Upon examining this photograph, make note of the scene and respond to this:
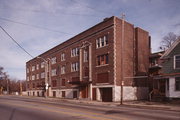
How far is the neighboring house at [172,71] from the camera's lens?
25.5 metres

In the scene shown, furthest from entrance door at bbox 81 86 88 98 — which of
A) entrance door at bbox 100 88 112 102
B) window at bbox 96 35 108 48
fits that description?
window at bbox 96 35 108 48

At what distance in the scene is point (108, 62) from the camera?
1251 inches

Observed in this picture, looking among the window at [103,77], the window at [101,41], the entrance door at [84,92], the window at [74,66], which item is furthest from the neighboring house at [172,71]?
the window at [74,66]

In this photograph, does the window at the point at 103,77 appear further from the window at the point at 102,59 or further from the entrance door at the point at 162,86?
the entrance door at the point at 162,86

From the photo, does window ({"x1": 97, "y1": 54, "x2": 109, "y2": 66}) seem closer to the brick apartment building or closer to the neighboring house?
the brick apartment building

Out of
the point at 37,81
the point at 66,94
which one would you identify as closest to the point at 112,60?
the point at 66,94

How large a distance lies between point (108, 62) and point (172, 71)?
9.73 metres

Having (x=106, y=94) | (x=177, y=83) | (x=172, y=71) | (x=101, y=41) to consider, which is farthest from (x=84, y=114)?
(x=101, y=41)

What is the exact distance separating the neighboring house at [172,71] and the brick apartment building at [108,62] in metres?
6.28

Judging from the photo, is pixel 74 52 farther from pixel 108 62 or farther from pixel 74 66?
pixel 108 62

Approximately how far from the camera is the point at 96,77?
33812 millimetres

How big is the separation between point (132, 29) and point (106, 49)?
6.57 m

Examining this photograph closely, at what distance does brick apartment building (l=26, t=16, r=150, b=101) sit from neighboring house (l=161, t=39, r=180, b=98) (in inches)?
247

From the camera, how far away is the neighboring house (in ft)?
83.7
